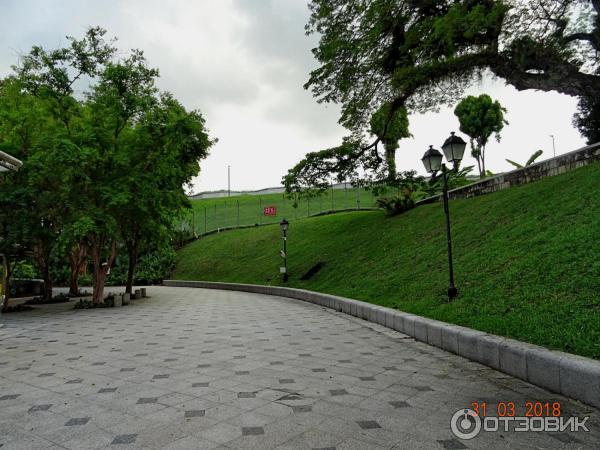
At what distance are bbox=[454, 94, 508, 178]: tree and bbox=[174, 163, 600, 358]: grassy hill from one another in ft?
94.2

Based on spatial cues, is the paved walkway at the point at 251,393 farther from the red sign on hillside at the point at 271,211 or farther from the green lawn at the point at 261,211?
the red sign on hillside at the point at 271,211

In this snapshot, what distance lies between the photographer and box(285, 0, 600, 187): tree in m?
13.1

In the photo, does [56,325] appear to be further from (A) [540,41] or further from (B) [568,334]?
(A) [540,41]

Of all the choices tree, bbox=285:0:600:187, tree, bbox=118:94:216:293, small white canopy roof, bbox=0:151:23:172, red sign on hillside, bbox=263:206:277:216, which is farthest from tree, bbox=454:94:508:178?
small white canopy roof, bbox=0:151:23:172

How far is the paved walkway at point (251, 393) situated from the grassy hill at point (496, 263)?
3.83ft

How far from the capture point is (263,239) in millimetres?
31891

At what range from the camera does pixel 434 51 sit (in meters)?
15.4

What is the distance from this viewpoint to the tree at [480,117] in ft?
146

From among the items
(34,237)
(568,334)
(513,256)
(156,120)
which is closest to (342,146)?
(156,120)

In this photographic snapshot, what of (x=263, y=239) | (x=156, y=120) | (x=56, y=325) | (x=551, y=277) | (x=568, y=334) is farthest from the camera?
(x=263, y=239)

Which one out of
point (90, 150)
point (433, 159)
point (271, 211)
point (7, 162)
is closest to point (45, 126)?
point (90, 150)

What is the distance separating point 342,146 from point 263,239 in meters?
13.5

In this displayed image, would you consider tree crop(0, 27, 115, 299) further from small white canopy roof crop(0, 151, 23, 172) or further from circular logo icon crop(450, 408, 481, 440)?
circular logo icon crop(450, 408, 481, 440)

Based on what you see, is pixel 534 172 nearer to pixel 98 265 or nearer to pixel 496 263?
pixel 496 263
